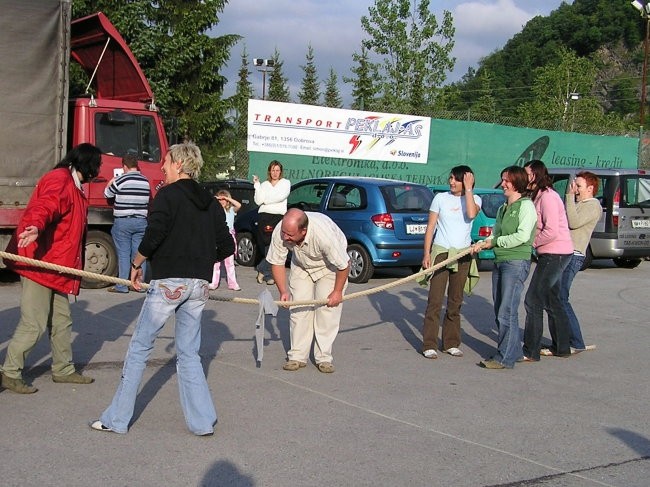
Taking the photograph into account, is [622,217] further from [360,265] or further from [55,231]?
[55,231]

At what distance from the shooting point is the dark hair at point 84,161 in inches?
256

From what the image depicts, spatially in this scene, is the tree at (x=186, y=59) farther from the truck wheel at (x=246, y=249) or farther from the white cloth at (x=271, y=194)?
the white cloth at (x=271, y=194)

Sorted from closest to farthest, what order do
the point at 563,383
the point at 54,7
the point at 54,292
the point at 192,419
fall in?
the point at 192,419 < the point at 54,292 < the point at 563,383 < the point at 54,7

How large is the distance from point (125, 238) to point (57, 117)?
5.92 feet

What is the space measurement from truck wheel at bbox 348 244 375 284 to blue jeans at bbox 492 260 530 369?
5.49 metres

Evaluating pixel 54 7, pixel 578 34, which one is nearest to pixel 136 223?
pixel 54 7

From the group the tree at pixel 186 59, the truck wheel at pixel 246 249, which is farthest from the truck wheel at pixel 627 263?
the tree at pixel 186 59

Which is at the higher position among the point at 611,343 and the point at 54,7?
the point at 54,7

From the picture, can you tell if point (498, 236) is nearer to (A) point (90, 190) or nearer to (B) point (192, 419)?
(B) point (192, 419)

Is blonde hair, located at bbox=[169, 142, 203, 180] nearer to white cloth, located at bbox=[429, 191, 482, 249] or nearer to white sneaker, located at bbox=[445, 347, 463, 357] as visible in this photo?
white cloth, located at bbox=[429, 191, 482, 249]

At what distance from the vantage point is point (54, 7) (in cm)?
1074

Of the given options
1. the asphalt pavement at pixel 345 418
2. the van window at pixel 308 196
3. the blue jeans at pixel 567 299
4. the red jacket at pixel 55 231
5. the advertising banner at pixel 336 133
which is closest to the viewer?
the asphalt pavement at pixel 345 418

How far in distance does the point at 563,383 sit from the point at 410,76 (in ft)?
96.3

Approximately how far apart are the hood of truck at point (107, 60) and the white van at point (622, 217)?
8.45 metres
